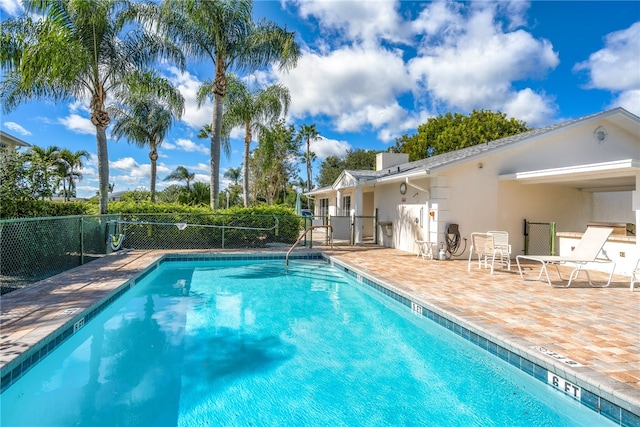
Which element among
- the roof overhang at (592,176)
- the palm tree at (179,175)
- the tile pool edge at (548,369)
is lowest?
the tile pool edge at (548,369)

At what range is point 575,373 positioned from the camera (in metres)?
3.36

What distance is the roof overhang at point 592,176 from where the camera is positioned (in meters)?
7.93

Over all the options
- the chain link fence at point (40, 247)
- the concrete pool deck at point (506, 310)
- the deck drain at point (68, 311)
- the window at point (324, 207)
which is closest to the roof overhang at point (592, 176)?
the concrete pool deck at point (506, 310)

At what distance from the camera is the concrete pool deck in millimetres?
3561

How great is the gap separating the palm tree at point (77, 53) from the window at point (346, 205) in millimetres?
10741

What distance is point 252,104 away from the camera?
61.8 feet

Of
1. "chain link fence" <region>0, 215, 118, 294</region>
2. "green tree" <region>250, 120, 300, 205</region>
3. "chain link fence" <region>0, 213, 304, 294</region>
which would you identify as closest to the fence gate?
"chain link fence" <region>0, 213, 304, 294</region>

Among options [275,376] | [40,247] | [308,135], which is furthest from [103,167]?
[308,135]

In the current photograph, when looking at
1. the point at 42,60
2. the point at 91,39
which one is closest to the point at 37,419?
the point at 42,60

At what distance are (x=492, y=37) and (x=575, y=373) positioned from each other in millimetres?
13675

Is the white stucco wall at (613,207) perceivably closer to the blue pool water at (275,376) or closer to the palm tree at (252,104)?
the blue pool water at (275,376)

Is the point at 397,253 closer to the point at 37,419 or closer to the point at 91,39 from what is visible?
the point at 37,419

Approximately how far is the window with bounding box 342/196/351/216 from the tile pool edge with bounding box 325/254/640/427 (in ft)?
41.5

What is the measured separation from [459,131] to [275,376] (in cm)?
3151
